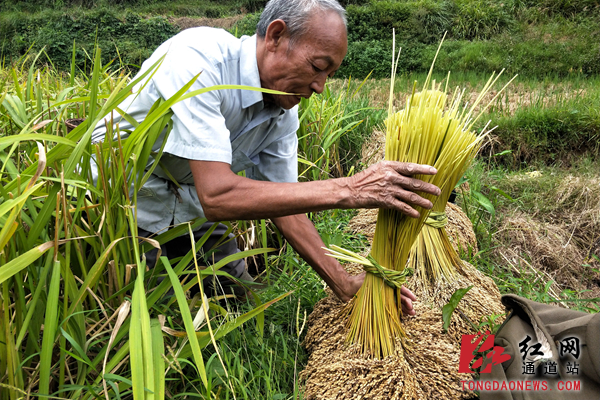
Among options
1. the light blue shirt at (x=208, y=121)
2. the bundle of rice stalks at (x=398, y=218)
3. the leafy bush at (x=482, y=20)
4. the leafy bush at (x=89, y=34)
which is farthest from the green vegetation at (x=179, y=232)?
the leafy bush at (x=89, y=34)

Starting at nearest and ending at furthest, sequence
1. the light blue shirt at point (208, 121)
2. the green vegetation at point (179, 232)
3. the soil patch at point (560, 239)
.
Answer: the green vegetation at point (179, 232) → the light blue shirt at point (208, 121) → the soil patch at point (560, 239)

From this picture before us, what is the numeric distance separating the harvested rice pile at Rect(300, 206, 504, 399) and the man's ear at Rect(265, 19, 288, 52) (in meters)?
0.87

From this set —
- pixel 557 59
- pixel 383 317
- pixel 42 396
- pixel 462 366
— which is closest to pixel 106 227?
pixel 42 396

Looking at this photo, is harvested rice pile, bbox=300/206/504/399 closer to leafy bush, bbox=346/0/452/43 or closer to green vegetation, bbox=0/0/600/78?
green vegetation, bbox=0/0/600/78

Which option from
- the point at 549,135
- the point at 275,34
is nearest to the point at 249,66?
the point at 275,34

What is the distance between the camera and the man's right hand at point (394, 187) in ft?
3.63

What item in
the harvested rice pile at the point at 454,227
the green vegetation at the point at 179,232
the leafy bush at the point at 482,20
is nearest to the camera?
the green vegetation at the point at 179,232

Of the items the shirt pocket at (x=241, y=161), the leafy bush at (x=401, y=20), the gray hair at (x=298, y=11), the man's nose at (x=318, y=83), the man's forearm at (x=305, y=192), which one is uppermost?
the leafy bush at (x=401, y=20)

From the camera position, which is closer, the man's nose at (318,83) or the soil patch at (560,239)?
the man's nose at (318,83)

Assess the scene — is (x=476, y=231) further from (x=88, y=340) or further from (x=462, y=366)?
(x=88, y=340)

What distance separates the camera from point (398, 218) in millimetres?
1224

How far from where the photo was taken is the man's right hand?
1106 mm
